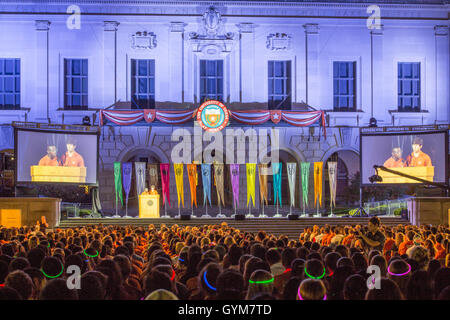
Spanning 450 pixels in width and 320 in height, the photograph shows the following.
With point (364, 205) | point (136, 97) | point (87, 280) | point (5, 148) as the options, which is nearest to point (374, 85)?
point (364, 205)

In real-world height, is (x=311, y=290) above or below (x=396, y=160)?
below

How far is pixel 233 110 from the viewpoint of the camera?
100 ft

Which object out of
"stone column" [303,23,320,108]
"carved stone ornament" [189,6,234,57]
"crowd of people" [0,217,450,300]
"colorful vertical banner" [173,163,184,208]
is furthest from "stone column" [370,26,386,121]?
"crowd of people" [0,217,450,300]

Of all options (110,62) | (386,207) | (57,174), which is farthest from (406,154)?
(110,62)

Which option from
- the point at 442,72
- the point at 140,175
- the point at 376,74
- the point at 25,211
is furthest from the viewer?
the point at 442,72

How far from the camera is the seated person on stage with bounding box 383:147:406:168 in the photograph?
26.8 metres

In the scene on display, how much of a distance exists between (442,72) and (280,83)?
9773 mm

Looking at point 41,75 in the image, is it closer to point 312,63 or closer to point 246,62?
point 246,62

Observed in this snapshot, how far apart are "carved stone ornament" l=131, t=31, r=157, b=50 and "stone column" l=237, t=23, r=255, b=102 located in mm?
5056

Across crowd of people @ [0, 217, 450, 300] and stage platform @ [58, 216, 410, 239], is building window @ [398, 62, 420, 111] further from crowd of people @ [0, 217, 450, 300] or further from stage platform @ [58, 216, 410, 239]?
crowd of people @ [0, 217, 450, 300]

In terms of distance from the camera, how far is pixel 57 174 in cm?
2577

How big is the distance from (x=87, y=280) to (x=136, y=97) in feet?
87.2
